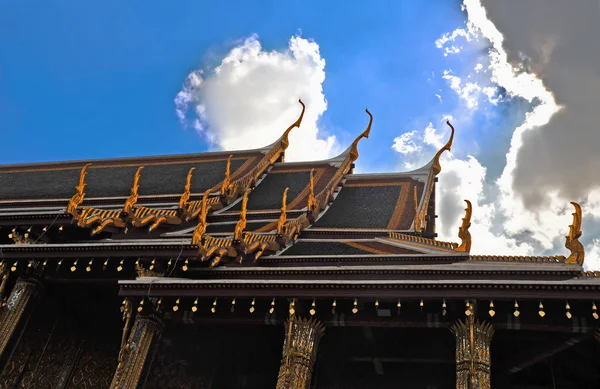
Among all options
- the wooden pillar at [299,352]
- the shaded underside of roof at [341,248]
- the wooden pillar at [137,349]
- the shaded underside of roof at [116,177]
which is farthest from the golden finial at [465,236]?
the shaded underside of roof at [116,177]

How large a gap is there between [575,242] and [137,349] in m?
6.24

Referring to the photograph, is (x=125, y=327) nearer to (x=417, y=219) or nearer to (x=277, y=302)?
Answer: (x=277, y=302)

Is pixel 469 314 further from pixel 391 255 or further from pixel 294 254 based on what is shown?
pixel 294 254

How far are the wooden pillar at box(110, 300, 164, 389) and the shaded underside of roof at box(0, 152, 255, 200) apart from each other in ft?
18.1

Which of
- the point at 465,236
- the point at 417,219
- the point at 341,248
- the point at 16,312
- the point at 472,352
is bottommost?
the point at 472,352

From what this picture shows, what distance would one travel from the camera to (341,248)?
10.9 meters

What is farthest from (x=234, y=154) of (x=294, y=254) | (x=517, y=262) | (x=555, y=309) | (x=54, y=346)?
(x=555, y=309)

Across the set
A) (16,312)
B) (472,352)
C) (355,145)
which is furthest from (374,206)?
(16,312)

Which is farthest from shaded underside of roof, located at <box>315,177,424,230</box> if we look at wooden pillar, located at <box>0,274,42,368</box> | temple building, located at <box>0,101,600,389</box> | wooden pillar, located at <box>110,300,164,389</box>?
wooden pillar, located at <box>0,274,42,368</box>

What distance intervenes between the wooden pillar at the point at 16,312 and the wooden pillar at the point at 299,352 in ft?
16.4

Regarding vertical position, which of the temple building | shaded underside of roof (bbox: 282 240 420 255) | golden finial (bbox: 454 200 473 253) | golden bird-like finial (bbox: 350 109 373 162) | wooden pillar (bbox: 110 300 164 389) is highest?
golden bird-like finial (bbox: 350 109 373 162)

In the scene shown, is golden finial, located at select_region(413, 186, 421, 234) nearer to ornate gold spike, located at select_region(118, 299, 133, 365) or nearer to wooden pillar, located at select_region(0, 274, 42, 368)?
ornate gold spike, located at select_region(118, 299, 133, 365)

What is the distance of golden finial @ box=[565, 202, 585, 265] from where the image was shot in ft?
24.6

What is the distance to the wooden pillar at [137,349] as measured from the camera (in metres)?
8.07
